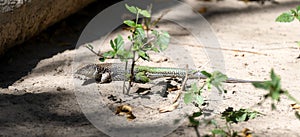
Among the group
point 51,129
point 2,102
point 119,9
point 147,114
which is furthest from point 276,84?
point 119,9

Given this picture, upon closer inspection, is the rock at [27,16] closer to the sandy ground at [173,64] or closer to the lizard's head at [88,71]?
the sandy ground at [173,64]

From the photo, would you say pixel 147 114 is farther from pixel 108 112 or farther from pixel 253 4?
pixel 253 4

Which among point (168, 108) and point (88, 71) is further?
point (88, 71)

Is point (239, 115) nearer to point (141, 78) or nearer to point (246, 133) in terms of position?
point (246, 133)

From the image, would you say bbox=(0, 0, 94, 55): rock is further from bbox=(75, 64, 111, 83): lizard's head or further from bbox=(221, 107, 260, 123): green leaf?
bbox=(221, 107, 260, 123): green leaf

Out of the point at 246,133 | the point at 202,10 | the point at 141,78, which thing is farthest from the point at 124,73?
the point at 202,10

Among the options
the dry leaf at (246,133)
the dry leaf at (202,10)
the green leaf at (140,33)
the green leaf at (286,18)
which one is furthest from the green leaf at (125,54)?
the dry leaf at (202,10)

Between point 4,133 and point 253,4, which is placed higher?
point 253,4

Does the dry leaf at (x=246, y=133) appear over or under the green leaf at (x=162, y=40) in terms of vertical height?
under
